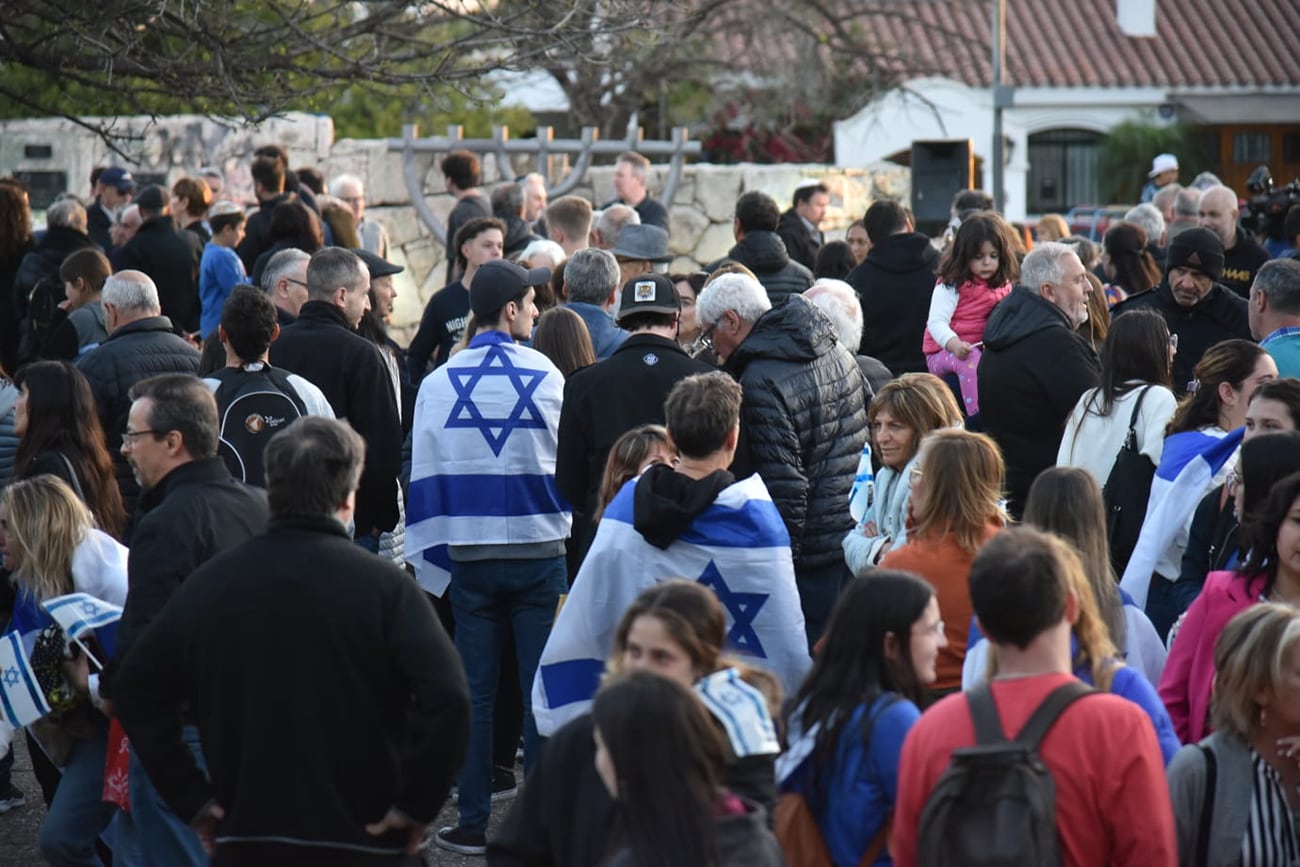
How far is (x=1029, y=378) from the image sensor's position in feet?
22.6

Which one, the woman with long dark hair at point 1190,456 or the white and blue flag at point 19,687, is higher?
the woman with long dark hair at point 1190,456

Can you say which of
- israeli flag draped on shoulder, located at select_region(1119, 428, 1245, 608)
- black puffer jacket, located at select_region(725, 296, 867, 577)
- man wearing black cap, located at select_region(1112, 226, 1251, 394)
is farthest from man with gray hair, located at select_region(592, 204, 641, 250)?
israeli flag draped on shoulder, located at select_region(1119, 428, 1245, 608)

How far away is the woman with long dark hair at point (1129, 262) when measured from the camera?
923 cm

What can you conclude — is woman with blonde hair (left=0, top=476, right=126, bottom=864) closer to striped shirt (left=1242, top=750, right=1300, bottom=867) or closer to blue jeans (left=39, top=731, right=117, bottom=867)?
blue jeans (left=39, top=731, right=117, bottom=867)

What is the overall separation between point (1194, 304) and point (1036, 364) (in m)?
1.22

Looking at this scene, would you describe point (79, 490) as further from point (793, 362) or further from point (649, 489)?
point (793, 362)

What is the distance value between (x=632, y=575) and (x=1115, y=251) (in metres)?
5.42

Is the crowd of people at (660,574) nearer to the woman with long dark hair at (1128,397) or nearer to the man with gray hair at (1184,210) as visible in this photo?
the woman with long dark hair at (1128,397)

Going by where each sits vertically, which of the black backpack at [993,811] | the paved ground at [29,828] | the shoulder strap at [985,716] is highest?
the shoulder strap at [985,716]

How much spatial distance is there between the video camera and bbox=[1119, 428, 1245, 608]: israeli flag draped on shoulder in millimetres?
5635

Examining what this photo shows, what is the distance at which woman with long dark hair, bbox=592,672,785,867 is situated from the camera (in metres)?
2.79

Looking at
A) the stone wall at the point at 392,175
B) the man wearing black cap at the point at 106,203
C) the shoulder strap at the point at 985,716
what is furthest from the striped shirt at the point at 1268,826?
the stone wall at the point at 392,175

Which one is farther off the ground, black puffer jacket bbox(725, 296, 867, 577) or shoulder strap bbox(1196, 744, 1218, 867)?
black puffer jacket bbox(725, 296, 867, 577)

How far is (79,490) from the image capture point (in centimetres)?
547
